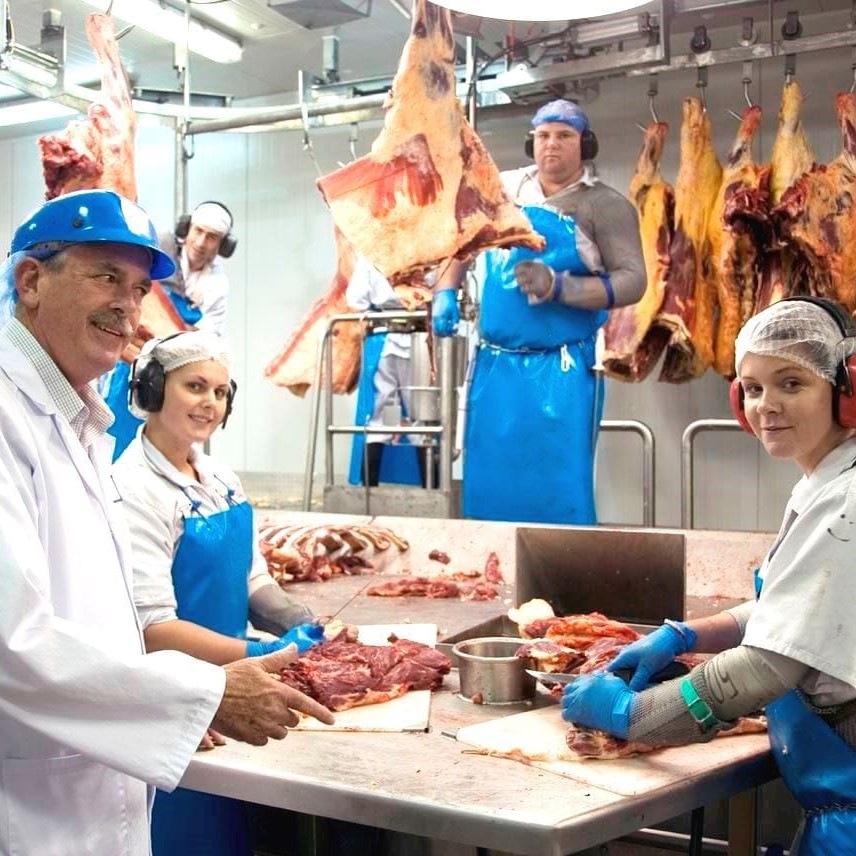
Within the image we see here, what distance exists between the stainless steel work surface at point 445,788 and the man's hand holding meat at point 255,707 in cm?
26

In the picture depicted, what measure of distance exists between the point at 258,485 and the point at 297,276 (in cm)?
218

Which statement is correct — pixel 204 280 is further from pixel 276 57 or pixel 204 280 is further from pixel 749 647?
pixel 749 647

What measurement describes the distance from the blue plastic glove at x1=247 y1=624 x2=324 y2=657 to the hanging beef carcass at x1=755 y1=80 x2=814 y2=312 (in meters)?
3.82

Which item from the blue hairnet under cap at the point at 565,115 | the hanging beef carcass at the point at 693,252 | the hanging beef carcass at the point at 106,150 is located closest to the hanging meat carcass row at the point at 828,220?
the hanging beef carcass at the point at 693,252

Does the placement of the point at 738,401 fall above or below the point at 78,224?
below

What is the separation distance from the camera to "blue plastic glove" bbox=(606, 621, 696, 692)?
2418 mm

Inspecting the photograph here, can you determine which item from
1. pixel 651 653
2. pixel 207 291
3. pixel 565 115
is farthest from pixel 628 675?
Answer: pixel 207 291

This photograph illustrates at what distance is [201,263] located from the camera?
6.93 m

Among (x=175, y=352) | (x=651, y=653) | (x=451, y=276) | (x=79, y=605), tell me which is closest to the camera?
(x=79, y=605)

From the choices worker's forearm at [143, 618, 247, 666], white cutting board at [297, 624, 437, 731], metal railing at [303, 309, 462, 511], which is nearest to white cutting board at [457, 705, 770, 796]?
white cutting board at [297, 624, 437, 731]

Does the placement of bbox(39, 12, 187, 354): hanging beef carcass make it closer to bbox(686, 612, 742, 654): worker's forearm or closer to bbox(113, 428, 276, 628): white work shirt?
bbox(113, 428, 276, 628): white work shirt

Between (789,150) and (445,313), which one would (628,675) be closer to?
(445,313)

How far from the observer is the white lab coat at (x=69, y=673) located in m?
1.68

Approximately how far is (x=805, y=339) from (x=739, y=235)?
3743 millimetres
